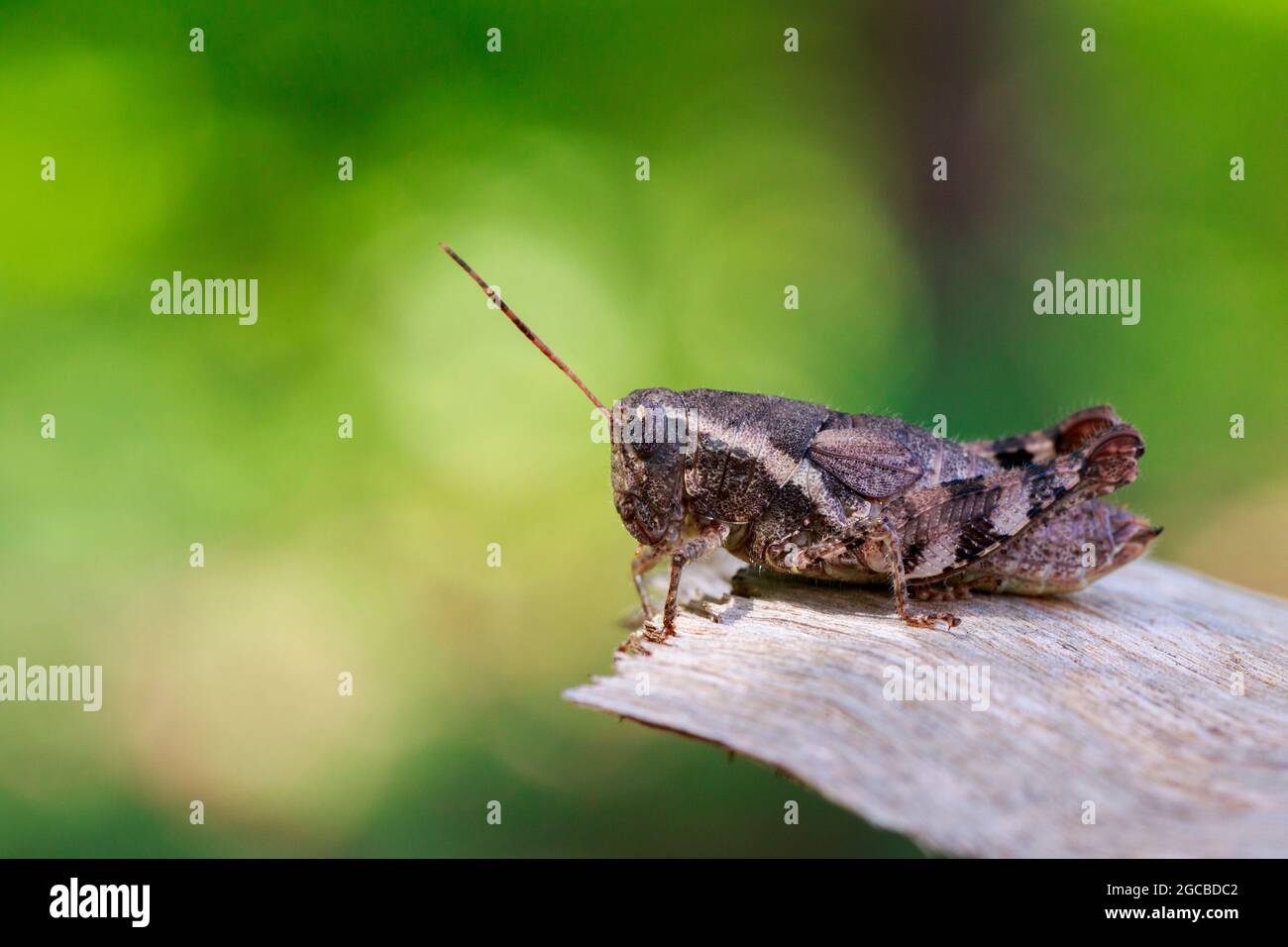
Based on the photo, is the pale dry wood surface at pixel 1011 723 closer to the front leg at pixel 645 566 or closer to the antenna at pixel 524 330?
the front leg at pixel 645 566

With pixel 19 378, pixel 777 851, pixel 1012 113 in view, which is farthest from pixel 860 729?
pixel 1012 113

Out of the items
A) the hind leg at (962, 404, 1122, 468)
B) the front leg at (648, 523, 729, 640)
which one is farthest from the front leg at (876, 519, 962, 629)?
the hind leg at (962, 404, 1122, 468)

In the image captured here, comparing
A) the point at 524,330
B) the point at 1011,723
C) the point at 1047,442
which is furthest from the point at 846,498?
the point at 1011,723

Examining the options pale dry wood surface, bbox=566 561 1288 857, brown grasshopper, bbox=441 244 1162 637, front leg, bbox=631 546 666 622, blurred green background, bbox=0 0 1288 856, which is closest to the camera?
pale dry wood surface, bbox=566 561 1288 857

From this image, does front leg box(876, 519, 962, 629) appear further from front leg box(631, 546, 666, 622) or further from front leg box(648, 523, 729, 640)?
front leg box(631, 546, 666, 622)

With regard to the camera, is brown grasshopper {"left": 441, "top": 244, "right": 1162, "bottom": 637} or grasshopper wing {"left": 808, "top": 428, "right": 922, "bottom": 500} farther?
grasshopper wing {"left": 808, "top": 428, "right": 922, "bottom": 500}

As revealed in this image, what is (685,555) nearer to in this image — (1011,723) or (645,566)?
(645,566)

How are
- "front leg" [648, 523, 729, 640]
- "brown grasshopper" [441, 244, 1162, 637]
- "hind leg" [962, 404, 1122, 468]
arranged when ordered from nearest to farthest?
"front leg" [648, 523, 729, 640]
"brown grasshopper" [441, 244, 1162, 637]
"hind leg" [962, 404, 1122, 468]

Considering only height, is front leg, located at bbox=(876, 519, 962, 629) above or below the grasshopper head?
below
